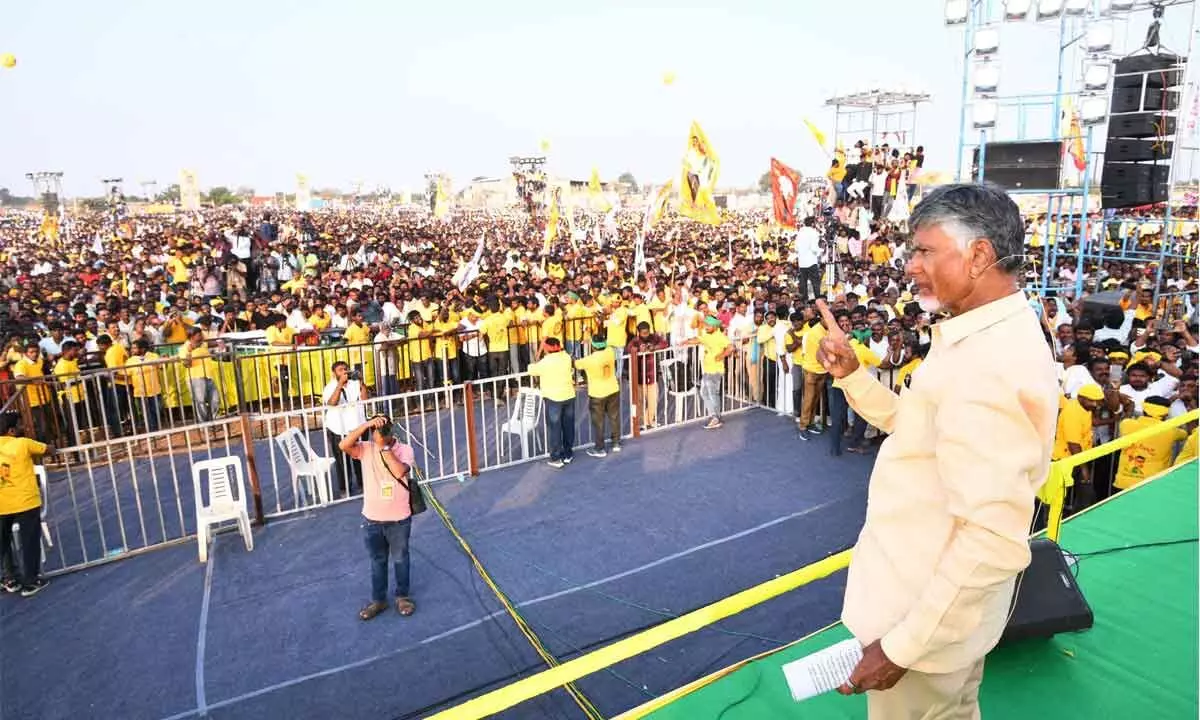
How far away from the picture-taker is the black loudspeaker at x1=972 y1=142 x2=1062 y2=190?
38.8 feet

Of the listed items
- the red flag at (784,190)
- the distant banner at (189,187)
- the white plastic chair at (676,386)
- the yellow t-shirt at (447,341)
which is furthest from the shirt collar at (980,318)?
the distant banner at (189,187)

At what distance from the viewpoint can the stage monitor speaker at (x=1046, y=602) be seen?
3736 mm

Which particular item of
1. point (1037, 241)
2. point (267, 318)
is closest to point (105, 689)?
point (267, 318)

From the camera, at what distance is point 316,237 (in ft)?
108

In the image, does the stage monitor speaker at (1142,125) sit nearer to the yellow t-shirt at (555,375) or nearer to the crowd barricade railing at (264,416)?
the crowd barricade railing at (264,416)

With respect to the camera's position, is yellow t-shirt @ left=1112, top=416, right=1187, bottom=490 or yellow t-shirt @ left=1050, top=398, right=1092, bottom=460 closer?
yellow t-shirt @ left=1112, top=416, right=1187, bottom=490

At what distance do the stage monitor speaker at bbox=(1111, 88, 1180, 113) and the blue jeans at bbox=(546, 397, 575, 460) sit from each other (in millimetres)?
10499

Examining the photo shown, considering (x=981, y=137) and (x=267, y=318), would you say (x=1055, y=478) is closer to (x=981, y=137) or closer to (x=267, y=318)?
(x=981, y=137)

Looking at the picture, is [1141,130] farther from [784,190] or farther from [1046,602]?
[1046,602]

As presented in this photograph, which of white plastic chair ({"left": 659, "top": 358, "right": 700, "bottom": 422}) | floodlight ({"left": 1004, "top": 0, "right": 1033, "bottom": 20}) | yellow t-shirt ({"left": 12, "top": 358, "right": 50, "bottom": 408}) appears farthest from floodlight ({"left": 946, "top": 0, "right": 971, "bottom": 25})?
yellow t-shirt ({"left": 12, "top": 358, "right": 50, "bottom": 408})

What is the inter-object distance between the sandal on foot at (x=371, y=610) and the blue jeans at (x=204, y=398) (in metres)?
6.00

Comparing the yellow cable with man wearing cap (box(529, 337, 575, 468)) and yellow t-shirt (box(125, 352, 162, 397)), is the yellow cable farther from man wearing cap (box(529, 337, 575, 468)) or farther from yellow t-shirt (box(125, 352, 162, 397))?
yellow t-shirt (box(125, 352, 162, 397))

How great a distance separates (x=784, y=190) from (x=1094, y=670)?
11.1 m

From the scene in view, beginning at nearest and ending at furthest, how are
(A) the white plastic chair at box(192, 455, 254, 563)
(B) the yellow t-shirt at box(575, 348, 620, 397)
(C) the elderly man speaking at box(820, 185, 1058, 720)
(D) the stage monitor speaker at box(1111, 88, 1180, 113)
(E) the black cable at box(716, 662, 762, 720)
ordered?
(C) the elderly man speaking at box(820, 185, 1058, 720), (E) the black cable at box(716, 662, 762, 720), (A) the white plastic chair at box(192, 455, 254, 563), (B) the yellow t-shirt at box(575, 348, 620, 397), (D) the stage monitor speaker at box(1111, 88, 1180, 113)
